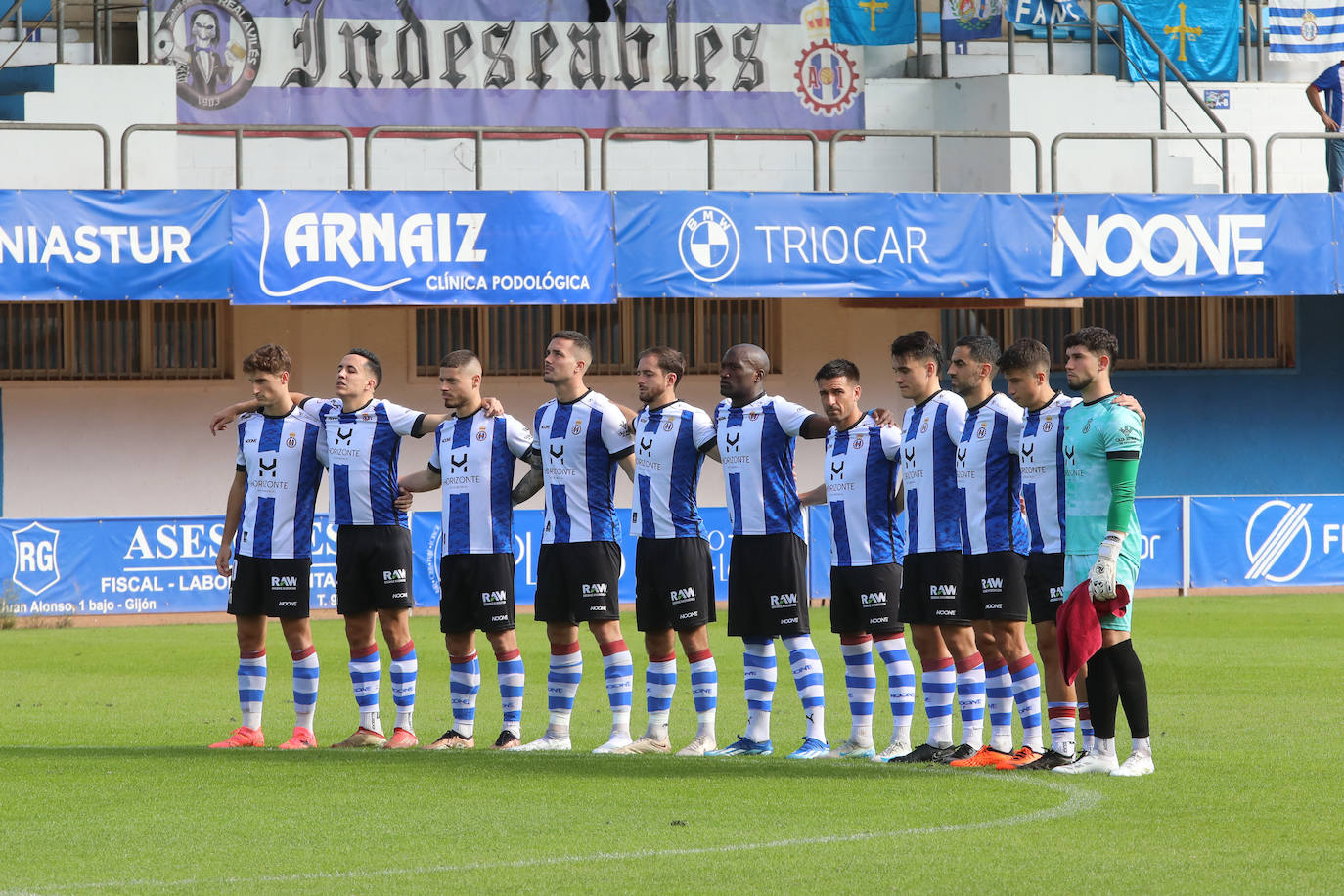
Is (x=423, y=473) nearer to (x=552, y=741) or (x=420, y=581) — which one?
(x=552, y=741)

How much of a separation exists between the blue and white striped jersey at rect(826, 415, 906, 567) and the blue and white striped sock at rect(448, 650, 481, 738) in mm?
2093

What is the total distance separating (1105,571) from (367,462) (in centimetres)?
412

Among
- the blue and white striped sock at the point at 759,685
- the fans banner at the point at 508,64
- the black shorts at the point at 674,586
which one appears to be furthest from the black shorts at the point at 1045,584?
the fans banner at the point at 508,64

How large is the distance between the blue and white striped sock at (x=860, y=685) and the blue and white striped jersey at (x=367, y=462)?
2598 millimetres

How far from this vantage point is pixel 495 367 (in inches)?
916

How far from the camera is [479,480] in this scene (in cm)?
1052

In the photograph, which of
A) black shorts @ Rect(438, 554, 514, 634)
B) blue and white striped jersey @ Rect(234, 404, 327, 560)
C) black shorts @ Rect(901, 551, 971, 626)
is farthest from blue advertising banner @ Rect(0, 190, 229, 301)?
black shorts @ Rect(901, 551, 971, 626)

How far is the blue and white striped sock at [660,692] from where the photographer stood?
10164 mm

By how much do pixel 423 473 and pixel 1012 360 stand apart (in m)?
3.45

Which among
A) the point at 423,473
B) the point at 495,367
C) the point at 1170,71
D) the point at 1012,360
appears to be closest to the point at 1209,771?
the point at 1012,360

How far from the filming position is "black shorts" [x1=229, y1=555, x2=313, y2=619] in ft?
34.8

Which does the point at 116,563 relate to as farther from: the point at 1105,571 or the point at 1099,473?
the point at 1105,571

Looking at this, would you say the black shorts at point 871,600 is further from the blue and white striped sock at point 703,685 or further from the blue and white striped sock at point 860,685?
the blue and white striped sock at point 703,685

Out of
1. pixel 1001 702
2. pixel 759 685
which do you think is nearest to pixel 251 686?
pixel 759 685
